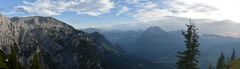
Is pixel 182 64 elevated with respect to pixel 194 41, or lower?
lower

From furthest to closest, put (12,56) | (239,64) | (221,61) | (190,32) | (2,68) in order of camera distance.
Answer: (221,61), (190,32), (239,64), (12,56), (2,68)

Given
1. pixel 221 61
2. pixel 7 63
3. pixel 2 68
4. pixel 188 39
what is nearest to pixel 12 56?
pixel 7 63

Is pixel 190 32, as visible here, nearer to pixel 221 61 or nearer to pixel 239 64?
pixel 239 64

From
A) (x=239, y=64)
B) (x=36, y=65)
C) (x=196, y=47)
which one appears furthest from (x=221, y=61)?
(x=36, y=65)

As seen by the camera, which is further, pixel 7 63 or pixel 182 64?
pixel 182 64

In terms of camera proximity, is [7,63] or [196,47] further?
[196,47]

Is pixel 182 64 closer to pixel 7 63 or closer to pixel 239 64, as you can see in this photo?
pixel 239 64

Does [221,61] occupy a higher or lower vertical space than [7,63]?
lower

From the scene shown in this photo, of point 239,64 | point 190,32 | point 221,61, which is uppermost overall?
point 190,32

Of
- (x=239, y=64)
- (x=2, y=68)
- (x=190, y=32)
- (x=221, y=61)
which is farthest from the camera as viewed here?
(x=221, y=61)
